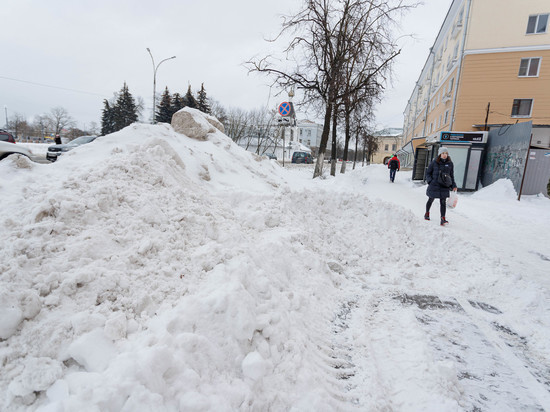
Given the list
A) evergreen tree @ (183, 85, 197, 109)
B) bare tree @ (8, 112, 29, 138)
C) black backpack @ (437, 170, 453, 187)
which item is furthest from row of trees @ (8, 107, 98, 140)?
black backpack @ (437, 170, 453, 187)

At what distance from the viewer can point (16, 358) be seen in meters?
1.80

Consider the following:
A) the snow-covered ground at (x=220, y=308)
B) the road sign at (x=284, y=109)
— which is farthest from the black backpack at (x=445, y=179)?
the road sign at (x=284, y=109)

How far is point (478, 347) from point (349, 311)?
4.36 feet

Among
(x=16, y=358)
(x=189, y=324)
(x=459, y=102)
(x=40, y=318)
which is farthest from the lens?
(x=459, y=102)

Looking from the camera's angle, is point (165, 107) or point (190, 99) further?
point (165, 107)

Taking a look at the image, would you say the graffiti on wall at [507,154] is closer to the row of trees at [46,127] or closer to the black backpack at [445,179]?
the black backpack at [445,179]

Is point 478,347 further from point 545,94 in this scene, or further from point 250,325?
point 545,94

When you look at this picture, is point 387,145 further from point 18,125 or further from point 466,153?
point 18,125

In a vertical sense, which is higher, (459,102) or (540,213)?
(459,102)

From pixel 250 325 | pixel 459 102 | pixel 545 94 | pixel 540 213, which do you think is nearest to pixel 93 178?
pixel 250 325

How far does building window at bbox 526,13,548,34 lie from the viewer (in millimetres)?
17703

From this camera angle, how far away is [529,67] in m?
18.5

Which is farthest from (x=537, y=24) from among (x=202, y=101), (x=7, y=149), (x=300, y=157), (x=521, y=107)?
(x=202, y=101)

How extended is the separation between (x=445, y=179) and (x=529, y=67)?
18327mm
